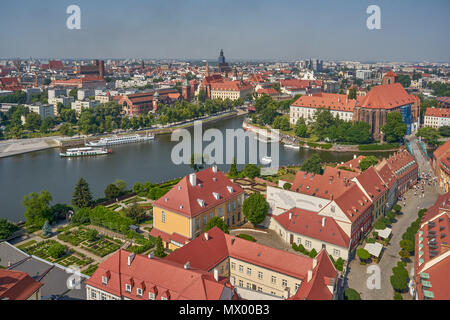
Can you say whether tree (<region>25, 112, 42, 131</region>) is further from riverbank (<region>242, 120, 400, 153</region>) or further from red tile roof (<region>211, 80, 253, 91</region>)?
red tile roof (<region>211, 80, 253, 91</region>)

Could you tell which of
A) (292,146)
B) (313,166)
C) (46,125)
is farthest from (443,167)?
(46,125)

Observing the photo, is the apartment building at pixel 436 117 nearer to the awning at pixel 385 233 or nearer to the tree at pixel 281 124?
the tree at pixel 281 124

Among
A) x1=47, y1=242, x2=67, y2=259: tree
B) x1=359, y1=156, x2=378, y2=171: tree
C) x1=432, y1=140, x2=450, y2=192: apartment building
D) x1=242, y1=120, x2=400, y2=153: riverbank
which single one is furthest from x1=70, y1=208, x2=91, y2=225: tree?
A: x1=242, y1=120, x2=400, y2=153: riverbank

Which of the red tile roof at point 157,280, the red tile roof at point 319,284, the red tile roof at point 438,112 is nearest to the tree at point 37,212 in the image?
the red tile roof at point 157,280
